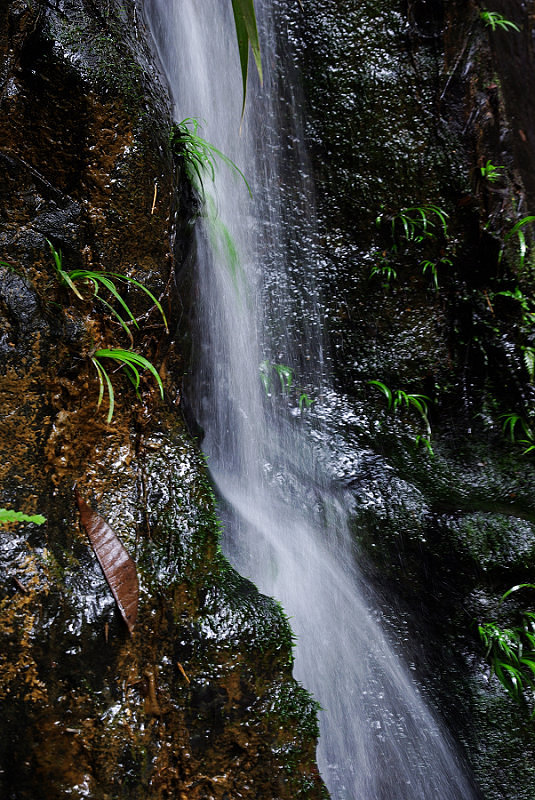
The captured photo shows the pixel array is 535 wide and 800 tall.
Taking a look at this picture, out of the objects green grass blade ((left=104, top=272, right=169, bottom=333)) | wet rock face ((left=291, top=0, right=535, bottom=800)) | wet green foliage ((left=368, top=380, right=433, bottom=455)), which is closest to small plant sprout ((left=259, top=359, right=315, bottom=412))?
wet rock face ((left=291, top=0, right=535, bottom=800))

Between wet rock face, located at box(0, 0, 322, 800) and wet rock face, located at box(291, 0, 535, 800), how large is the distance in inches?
45.7

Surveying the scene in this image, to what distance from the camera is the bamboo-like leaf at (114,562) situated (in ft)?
5.52

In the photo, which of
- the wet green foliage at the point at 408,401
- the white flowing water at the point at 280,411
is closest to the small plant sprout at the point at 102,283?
the white flowing water at the point at 280,411

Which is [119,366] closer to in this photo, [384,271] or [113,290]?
[113,290]

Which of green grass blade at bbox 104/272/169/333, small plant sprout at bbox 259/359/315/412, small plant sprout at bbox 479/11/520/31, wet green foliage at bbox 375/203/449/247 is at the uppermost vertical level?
small plant sprout at bbox 479/11/520/31

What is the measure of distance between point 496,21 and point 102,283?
3651 millimetres

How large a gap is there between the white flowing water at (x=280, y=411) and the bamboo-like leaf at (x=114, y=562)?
935 millimetres

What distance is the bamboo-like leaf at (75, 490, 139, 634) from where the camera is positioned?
1684mm

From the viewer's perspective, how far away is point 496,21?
3.87m

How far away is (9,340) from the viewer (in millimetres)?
1755

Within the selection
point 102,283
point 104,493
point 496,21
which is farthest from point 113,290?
point 496,21

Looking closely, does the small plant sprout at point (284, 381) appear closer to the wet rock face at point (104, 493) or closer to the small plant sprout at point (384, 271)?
the small plant sprout at point (384, 271)

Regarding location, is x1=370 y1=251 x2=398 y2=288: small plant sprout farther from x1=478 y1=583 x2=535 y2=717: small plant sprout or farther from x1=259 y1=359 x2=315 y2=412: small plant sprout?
x1=478 y1=583 x2=535 y2=717: small plant sprout

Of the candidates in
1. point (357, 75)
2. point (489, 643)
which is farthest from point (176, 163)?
point (489, 643)
